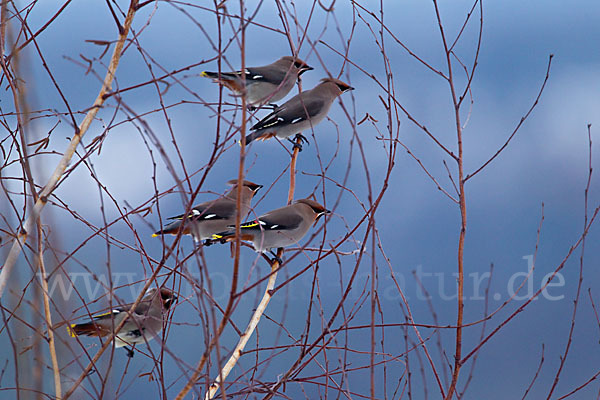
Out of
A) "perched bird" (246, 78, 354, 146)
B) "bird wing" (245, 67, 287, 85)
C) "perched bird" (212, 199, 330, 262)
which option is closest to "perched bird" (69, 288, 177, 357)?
"perched bird" (212, 199, 330, 262)

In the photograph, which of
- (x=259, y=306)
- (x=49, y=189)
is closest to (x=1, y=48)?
(x=49, y=189)

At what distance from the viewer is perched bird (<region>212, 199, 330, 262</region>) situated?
281 cm

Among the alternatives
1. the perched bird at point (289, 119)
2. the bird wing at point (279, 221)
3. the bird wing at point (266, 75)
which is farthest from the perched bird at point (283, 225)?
the bird wing at point (266, 75)

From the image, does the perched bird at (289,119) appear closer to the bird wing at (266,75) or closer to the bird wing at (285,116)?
the bird wing at (285,116)

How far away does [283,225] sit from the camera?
2824 millimetres

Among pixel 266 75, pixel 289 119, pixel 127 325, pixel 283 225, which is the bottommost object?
pixel 127 325

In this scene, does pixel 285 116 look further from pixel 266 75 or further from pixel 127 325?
pixel 127 325

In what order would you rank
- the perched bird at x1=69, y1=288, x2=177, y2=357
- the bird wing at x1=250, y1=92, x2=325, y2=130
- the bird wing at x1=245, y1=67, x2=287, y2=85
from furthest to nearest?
the bird wing at x1=245, y1=67, x2=287, y2=85 → the bird wing at x1=250, y1=92, x2=325, y2=130 → the perched bird at x1=69, y1=288, x2=177, y2=357

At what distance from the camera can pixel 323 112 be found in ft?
11.0

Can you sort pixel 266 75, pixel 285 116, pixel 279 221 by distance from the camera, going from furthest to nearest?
pixel 266 75
pixel 285 116
pixel 279 221

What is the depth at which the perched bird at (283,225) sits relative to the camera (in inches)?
111

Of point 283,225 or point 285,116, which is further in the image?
point 285,116

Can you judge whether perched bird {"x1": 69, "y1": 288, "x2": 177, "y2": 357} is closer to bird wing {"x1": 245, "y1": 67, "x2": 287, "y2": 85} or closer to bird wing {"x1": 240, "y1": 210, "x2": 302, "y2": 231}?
bird wing {"x1": 240, "y1": 210, "x2": 302, "y2": 231}

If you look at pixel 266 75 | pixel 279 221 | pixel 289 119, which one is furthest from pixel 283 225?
pixel 266 75
